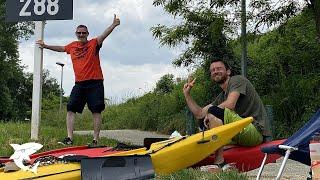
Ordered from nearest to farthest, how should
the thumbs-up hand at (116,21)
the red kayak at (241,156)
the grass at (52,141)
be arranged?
the grass at (52,141), the red kayak at (241,156), the thumbs-up hand at (116,21)

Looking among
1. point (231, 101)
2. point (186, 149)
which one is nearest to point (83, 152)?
point (186, 149)

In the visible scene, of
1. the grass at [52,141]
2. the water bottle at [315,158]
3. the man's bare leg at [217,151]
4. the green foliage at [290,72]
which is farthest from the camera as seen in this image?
the green foliage at [290,72]

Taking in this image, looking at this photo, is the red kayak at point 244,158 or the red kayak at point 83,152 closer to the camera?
the red kayak at point 83,152

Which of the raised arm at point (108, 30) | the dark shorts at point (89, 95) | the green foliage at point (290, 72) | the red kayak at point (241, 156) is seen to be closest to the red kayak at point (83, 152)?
the red kayak at point (241, 156)

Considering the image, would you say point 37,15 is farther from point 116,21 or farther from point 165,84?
point 165,84

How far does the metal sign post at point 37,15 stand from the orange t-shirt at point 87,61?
→ 74 centimetres

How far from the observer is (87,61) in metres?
7.88

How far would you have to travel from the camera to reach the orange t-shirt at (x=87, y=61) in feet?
25.8

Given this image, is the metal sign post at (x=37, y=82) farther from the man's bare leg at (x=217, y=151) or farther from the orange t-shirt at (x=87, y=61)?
the man's bare leg at (x=217, y=151)

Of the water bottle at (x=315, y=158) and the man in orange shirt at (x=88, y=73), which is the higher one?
the man in orange shirt at (x=88, y=73)

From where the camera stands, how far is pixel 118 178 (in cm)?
432

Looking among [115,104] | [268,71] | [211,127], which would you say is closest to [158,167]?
[211,127]

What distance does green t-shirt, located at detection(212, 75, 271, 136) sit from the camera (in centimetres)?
559

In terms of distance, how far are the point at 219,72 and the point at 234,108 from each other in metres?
0.40
